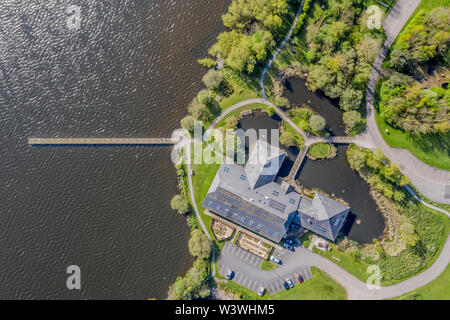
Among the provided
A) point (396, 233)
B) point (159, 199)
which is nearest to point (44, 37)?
point (159, 199)

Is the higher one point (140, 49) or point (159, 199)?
point (140, 49)

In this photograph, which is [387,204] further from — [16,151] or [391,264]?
[16,151]

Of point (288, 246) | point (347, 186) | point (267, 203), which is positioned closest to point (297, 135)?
point (347, 186)

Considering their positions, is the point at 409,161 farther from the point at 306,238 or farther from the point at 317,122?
the point at 306,238

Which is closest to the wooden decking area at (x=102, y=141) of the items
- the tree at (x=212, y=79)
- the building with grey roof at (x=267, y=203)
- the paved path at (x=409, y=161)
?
the tree at (x=212, y=79)

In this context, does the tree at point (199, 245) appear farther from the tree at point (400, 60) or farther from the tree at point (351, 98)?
the tree at point (400, 60)
